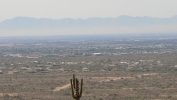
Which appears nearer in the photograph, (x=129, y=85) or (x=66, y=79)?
(x=129, y=85)

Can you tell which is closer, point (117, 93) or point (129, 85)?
point (117, 93)

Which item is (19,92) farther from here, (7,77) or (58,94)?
(7,77)

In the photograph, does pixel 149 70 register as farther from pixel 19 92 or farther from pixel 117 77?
pixel 19 92

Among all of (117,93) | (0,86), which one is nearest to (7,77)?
(0,86)

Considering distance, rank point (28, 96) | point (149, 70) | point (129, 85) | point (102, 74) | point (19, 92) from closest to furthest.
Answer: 1. point (28, 96)
2. point (19, 92)
3. point (129, 85)
4. point (102, 74)
5. point (149, 70)

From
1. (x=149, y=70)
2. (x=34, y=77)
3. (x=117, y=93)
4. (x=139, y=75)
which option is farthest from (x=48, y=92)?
(x=149, y=70)

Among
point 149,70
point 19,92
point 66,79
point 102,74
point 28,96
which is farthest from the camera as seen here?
point 149,70

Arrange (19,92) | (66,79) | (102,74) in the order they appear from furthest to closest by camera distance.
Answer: (102,74) → (66,79) → (19,92)

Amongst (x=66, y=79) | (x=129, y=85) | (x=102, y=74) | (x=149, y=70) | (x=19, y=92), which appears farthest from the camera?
(x=149, y=70)
